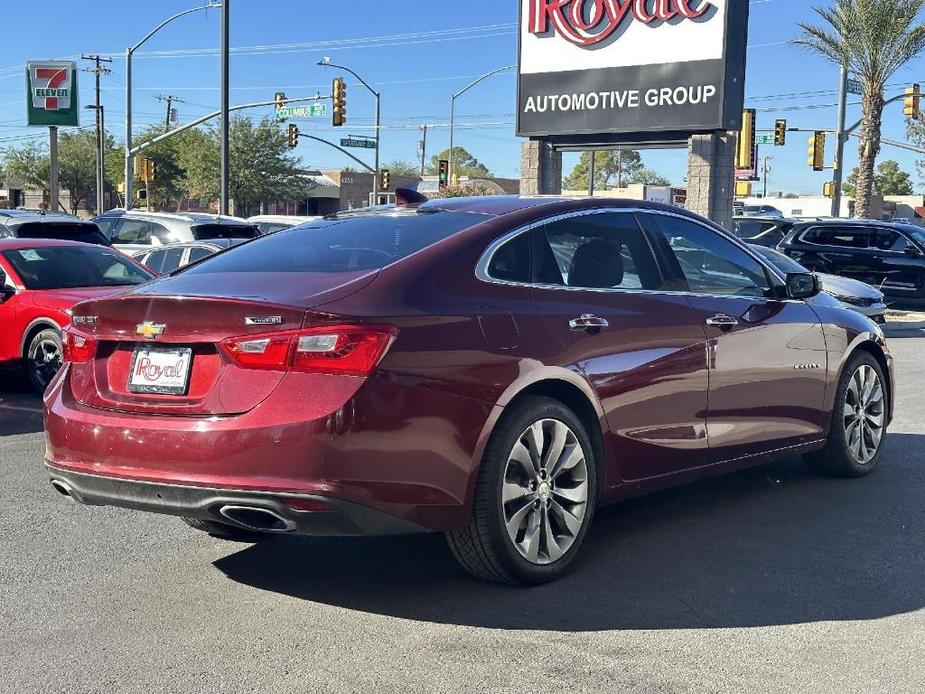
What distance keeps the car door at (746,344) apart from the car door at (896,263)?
15260mm

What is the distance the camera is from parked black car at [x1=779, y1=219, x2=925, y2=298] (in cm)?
2047

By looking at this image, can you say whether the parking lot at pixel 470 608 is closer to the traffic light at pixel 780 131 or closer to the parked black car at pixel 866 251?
the parked black car at pixel 866 251

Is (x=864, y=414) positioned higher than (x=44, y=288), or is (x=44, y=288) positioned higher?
(x=44, y=288)

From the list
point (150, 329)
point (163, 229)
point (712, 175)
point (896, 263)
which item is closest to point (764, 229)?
point (712, 175)

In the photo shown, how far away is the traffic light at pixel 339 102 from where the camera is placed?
37.8 m

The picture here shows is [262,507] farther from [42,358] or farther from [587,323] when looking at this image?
[42,358]

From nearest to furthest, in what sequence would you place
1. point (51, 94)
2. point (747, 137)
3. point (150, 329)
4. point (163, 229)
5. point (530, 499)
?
point (150, 329) → point (530, 499) → point (163, 229) → point (747, 137) → point (51, 94)

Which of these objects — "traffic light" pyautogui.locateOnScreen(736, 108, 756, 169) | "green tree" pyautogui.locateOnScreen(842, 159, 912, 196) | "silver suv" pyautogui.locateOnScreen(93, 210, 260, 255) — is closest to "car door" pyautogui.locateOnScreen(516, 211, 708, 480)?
"silver suv" pyautogui.locateOnScreen(93, 210, 260, 255)

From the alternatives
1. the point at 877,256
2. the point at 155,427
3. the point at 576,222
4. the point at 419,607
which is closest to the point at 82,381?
the point at 155,427

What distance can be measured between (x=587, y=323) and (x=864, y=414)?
274 centimetres

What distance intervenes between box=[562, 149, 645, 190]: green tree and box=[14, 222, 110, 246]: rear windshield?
96.6m

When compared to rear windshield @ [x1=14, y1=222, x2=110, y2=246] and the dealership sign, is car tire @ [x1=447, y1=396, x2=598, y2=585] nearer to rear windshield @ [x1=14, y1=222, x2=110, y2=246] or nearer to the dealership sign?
rear windshield @ [x1=14, y1=222, x2=110, y2=246]

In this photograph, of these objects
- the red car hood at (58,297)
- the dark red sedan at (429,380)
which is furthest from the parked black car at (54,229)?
the dark red sedan at (429,380)

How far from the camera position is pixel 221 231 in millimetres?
17625
